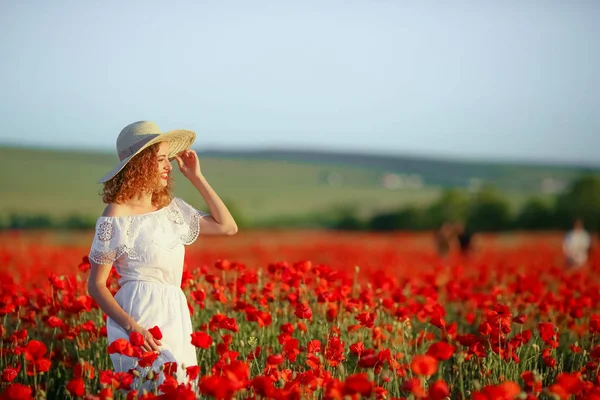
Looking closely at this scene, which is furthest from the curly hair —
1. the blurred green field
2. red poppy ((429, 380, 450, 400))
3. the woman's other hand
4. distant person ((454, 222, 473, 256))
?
the blurred green field

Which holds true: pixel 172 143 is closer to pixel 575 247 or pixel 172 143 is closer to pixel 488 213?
pixel 575 247

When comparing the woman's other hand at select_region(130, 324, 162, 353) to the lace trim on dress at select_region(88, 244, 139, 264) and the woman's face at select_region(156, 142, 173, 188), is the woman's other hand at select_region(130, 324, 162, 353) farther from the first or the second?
the woman's face at select_region(156, 142, 173, 188)

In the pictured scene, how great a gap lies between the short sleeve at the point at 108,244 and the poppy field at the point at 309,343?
470 mm

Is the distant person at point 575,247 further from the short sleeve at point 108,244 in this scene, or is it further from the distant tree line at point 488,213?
the distant tree line at point 488,213

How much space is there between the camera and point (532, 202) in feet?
132

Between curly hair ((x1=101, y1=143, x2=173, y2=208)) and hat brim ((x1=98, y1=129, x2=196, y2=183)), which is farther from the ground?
hat brim ((x1=98, y1=129, x2=196, y2=183))

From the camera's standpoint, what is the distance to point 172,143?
4129 mm

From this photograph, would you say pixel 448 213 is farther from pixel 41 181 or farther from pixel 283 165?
pixel 283 165

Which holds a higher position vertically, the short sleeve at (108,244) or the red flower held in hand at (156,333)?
the short sleeve at (108,244)

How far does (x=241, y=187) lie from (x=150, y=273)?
5418 cm

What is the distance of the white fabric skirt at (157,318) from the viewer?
376cm

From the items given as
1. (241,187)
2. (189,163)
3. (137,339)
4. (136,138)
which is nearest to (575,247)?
(189,163)

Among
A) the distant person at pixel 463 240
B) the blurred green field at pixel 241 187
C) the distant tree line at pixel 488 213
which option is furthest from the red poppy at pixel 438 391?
the distant tree line at pixel 488 213

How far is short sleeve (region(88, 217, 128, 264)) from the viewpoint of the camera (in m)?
3.69
